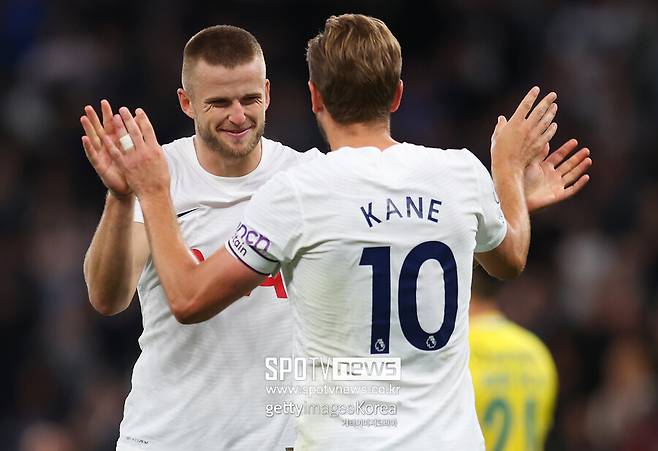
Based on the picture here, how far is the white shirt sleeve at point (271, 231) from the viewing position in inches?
161

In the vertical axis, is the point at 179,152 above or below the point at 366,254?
above

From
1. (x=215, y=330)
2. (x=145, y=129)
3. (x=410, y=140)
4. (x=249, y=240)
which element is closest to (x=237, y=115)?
(x=145, y=129)

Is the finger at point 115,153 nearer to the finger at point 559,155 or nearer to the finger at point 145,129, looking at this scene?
the finger at point 145,129

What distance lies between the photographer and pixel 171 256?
4207 mm

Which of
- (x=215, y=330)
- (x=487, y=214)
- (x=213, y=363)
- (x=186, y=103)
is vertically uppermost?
(x=186, y=103)

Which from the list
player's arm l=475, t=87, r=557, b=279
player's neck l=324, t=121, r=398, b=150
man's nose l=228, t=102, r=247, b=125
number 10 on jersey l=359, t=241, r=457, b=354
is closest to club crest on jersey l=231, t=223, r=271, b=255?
number 10 on jersey l=359, t=241, r=457, b=354

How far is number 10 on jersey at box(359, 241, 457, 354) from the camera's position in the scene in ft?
13.3

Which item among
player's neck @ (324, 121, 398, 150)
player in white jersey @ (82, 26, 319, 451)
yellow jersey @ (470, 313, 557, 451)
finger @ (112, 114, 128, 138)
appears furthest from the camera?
yellow jersey @ (470, 313, 557, 451)

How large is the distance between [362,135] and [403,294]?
53cm

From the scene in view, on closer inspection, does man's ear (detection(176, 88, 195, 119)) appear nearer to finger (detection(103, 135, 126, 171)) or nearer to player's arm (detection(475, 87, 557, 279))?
finger (detection(103, 135, 126, 171))

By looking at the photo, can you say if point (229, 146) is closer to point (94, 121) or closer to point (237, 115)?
point (237, 115)

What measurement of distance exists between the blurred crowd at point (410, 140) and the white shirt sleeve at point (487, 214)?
197 inches

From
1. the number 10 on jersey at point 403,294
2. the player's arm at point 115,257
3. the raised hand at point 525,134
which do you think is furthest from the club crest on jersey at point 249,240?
the raised hand at point 525,134

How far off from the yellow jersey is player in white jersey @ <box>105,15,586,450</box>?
2.40m
